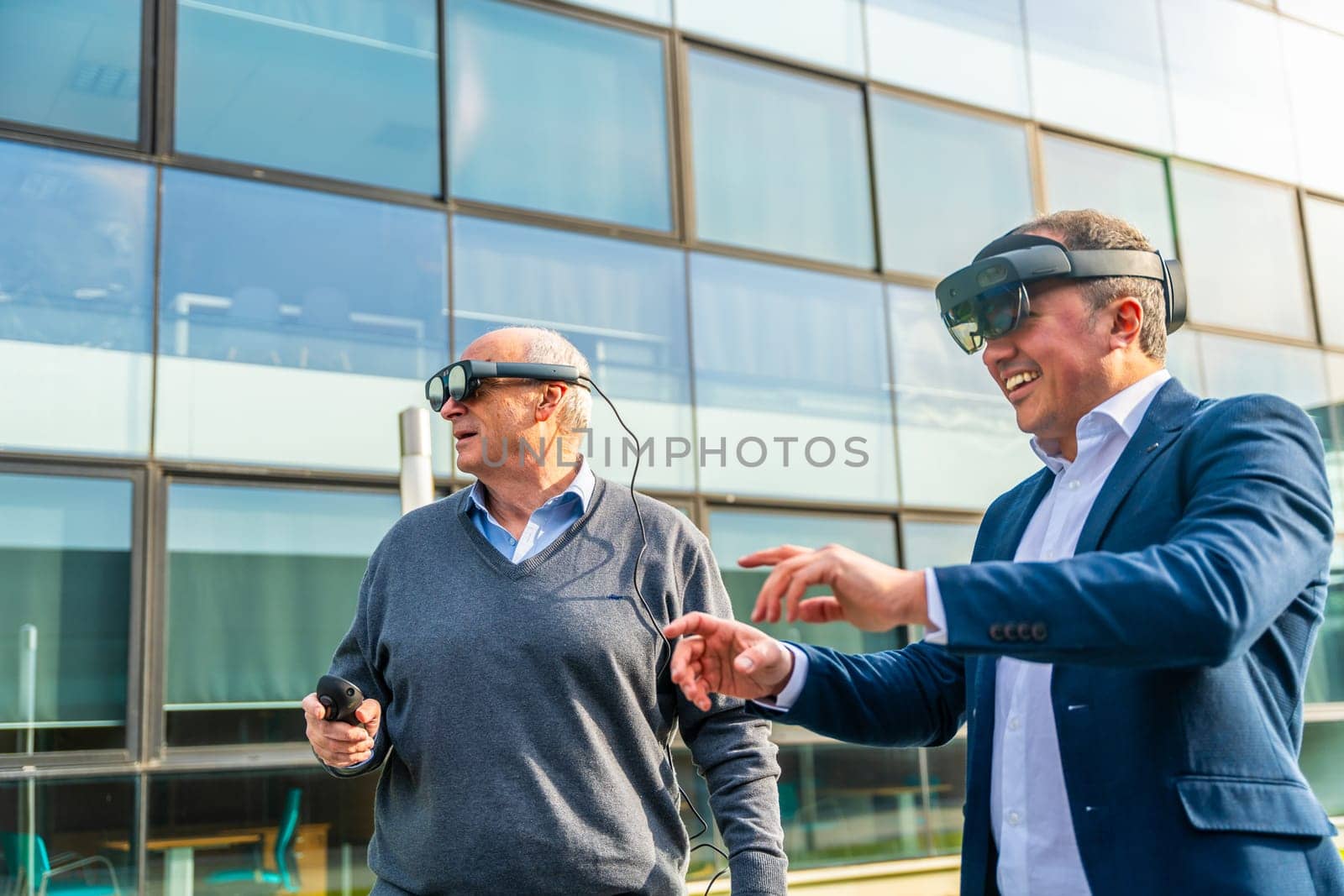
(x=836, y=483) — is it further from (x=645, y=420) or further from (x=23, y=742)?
(x=23, y=742)

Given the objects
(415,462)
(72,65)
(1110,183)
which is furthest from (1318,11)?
(72,65)

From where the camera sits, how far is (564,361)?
3.60m

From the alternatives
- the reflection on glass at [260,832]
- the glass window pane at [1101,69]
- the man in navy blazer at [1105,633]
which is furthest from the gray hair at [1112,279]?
the glass window pane at [1101,69]

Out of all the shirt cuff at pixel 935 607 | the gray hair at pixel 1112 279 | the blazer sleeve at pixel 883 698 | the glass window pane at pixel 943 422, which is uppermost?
the glass window pane at pixel 943 422

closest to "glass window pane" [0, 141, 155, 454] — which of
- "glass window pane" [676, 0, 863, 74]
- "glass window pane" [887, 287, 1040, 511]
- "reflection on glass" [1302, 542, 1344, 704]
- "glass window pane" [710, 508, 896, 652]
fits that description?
"glass window pane" [710, 508, 896, 652]

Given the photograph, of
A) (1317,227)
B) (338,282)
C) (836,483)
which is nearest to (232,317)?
(338,282)

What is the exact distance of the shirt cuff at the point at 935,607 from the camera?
68.5 inches

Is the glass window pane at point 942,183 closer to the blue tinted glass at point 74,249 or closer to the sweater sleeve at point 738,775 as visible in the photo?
the blue tinted glass at point 74,249

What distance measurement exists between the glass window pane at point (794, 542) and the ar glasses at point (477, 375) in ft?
14.3

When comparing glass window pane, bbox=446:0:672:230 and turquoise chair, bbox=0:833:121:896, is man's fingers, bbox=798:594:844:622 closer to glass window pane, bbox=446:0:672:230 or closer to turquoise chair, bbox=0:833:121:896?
turquoise chair, bbox=0:833:121:896

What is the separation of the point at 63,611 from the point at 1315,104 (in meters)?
11.2

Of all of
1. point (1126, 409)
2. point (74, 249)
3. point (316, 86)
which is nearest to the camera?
point (1126, 409)

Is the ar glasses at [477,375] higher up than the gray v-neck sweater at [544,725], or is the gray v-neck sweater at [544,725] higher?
the ar glasses at [477,375]

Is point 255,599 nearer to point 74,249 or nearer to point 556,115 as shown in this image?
point 74,249
